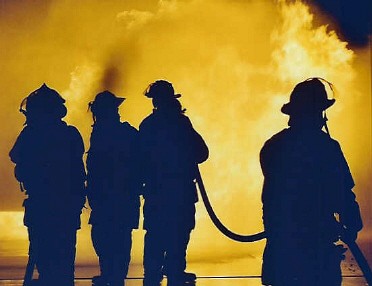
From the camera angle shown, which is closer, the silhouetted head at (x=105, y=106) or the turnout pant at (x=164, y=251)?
the turnout pant at (x=164, y=251)

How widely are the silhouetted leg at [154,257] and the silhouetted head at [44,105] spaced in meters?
1.42

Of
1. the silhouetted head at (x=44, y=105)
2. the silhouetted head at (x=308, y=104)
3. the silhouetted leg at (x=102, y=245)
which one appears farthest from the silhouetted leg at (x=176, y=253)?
the silhouetted head at (x=308, y=104)

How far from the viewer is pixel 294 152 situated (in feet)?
18.3

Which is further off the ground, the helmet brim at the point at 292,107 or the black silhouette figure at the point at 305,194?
the helmet brim at the point at 292,107

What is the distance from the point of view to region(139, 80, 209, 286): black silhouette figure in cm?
A: 721

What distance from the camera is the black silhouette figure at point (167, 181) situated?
7215mm

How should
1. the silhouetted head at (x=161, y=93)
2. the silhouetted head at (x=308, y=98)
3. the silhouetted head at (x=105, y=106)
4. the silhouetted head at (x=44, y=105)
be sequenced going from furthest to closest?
the silhouetted head at (x=105, y=106) → the silhouetted head at (x=44, y=105) → the silhouetted head at (x=161, y=93) → the silhouetted head at (x=308, y=98)

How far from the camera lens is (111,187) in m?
7.54

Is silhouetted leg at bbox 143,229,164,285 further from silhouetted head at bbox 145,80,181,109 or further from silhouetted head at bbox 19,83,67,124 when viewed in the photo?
silhouetted head at bbox 19,83,67,124

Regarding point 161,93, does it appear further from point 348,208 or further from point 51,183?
point 348,208

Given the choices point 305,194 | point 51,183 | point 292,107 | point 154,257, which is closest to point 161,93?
point 51,183

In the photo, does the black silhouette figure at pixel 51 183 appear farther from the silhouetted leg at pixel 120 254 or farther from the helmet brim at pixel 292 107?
the helmet brim at pixel 292 107

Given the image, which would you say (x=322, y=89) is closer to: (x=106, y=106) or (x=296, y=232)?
(x=296, y=232)

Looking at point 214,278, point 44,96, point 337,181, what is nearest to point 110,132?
point 44,96
